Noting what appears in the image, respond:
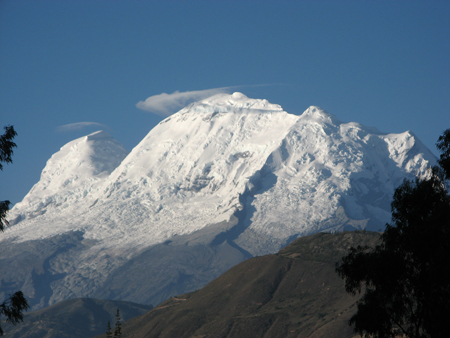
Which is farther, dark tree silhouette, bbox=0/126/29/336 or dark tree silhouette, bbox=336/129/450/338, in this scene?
dark tree silhouette, bbox=336/129/450/338

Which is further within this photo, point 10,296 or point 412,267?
point 412,267

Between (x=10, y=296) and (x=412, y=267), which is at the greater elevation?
(x=412, y=267)

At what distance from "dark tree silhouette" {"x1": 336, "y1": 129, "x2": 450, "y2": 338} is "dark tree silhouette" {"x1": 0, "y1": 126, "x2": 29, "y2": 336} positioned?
25.9 m

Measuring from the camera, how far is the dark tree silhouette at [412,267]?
147 feet

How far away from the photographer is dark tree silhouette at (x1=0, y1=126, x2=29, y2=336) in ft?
120

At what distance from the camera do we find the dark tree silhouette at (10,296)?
36.6 m

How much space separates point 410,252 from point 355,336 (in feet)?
352

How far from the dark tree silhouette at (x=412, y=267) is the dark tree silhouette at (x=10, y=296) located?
25.9 m

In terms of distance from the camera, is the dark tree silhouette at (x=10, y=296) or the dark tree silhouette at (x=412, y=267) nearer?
the dark tree silhouette at (x=10, y=296)

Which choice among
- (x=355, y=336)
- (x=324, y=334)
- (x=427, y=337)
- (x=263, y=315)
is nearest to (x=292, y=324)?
(x=263, y=315)

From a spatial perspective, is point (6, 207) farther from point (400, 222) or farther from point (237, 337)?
point (237, 337)

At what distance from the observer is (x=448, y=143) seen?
48781 millimetres

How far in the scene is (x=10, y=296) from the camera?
3747 centimetres

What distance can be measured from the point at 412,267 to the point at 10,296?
30.4 meters
